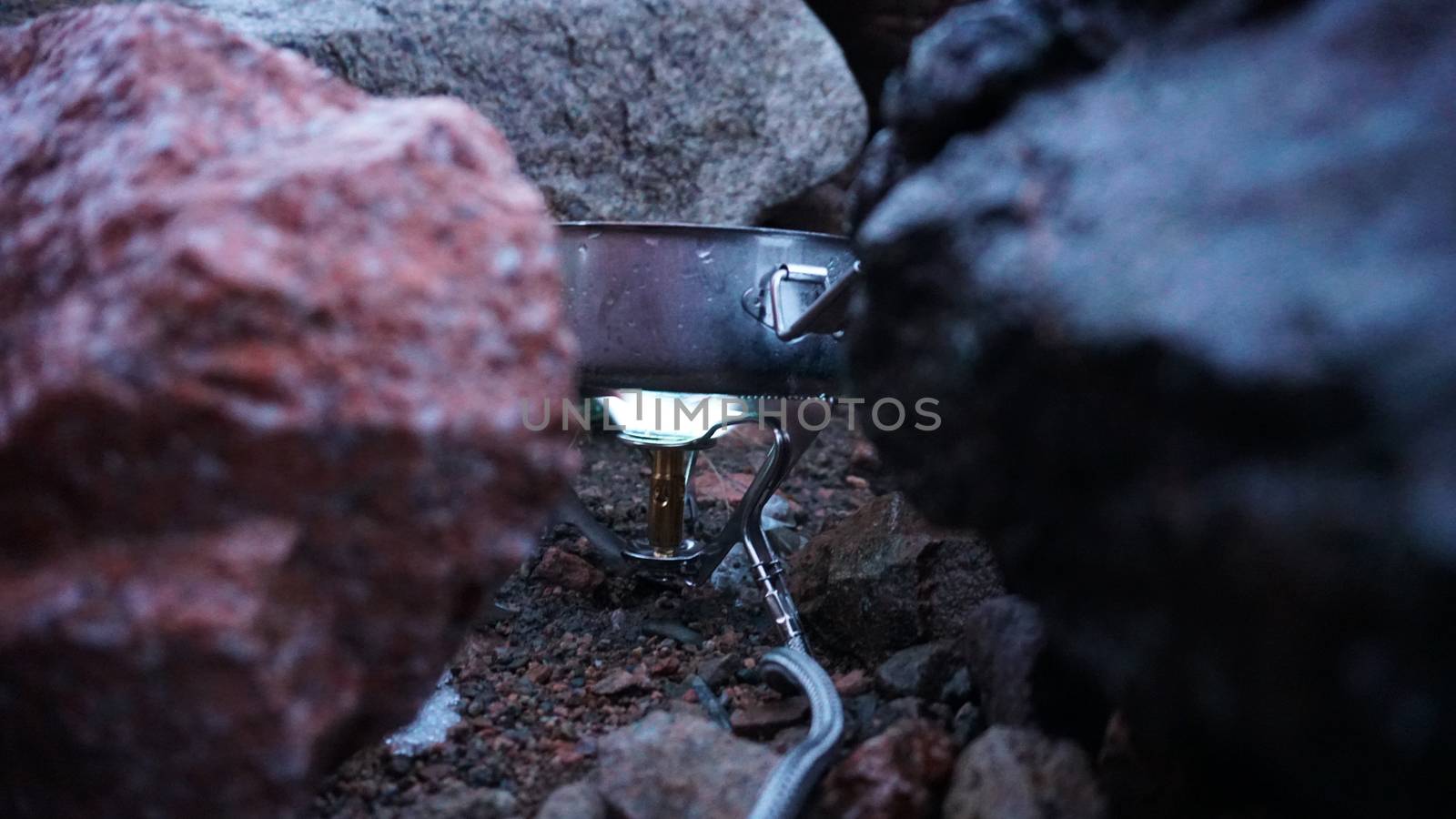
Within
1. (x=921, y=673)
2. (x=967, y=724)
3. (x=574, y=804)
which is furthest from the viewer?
(x=921, y=673)

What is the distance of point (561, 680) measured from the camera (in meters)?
1.66

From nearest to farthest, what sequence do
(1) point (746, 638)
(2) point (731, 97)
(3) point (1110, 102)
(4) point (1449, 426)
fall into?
(4) point (1449, 426) → (3) point (1110, 102) → (1) point (746, 638) → (2) point (731, 97)

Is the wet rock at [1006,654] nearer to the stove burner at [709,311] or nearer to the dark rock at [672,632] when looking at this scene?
the stove burner at [709,311]

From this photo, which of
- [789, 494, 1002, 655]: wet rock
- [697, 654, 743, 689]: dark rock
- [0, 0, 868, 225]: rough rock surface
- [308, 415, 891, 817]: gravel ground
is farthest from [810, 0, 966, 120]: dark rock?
[697, 654, 743, 689]: dark rock

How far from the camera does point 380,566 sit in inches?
32.9

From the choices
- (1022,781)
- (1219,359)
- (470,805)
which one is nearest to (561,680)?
(470,805)

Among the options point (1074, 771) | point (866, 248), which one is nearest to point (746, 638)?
point (1074, 771)

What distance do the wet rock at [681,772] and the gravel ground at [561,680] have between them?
0.11 metres

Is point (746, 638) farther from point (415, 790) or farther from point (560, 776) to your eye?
point (415, 790)

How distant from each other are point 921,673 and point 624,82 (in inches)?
69.3

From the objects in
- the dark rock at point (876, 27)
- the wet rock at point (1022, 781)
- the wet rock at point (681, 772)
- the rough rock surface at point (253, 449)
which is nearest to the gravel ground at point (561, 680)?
the wet rock at point (681, 772)

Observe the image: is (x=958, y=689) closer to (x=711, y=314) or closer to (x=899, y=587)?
(x=899, y=587)

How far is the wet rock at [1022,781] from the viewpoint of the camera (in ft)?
3.25

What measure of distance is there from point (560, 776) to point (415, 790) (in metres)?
0.18
